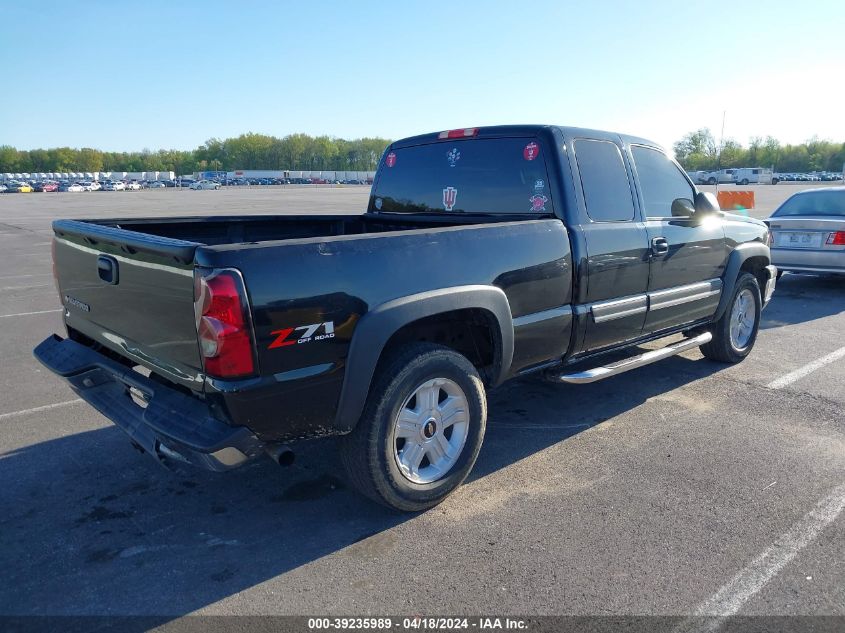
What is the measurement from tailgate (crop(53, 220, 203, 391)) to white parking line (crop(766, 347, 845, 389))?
485 centimetres

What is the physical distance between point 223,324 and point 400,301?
2.85 ft

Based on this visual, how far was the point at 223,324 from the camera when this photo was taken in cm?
273

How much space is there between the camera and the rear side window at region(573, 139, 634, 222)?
4.41 m

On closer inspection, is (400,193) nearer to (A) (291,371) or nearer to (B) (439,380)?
(B) (439,380)

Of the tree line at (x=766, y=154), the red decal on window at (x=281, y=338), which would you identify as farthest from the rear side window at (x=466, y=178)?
the tree line at (x=766, y=154)

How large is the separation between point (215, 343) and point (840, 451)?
397 cm

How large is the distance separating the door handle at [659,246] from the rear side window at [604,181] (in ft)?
0.91

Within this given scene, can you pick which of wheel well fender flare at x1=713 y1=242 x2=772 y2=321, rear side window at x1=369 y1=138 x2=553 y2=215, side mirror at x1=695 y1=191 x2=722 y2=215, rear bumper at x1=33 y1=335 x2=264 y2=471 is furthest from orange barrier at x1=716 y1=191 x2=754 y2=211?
rear bumper at x1=33 y1=335 x2=264 y2=471

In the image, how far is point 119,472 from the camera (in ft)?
13.1

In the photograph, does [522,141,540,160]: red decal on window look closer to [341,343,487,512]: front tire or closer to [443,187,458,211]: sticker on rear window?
[443,187,458,211]: sticker on rear window

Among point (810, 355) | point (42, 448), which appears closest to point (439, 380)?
point (42, 448)

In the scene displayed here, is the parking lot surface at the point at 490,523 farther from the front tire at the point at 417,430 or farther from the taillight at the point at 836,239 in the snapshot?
the taillight at the point at 836,239

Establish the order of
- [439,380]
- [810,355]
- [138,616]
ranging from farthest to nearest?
[810,355] < [439,380] < [138,616]

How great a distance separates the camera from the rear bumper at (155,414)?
2.82 m
